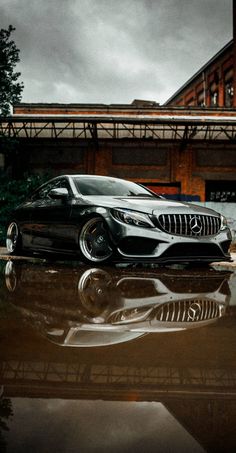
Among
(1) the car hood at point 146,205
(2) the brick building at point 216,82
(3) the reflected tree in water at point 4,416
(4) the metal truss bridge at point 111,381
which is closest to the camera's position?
(3) the reflected tree in water at point 4,416

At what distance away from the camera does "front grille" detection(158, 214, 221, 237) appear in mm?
6332

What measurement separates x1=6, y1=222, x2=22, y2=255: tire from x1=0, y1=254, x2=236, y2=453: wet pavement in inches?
174

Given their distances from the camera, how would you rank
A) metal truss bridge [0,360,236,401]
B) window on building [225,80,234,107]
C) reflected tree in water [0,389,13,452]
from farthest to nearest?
window on building [225,80,234,107]
metal truss bridge [0,360,236,401]
reflected tree in water [0,389,13,452]

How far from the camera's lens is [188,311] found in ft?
11.7

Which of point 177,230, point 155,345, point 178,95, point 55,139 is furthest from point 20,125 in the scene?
point 178,95

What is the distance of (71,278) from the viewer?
17.9 ft

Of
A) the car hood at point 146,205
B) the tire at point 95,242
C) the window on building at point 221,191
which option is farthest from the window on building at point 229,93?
the tire at point 95,242

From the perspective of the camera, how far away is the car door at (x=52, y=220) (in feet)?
23.9

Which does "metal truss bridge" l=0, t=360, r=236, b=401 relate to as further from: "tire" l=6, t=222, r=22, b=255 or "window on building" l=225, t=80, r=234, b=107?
"window on building" l=225, t=80, r=234, b=107

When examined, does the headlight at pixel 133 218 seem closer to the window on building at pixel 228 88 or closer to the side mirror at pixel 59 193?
the side mirror at pixel 59 193

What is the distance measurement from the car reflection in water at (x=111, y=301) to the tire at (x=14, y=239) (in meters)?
2.51

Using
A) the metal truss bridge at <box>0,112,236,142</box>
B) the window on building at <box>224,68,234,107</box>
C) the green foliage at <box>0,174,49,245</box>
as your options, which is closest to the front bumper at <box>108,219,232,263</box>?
the green foliage at <box>0,174,49,245</box>

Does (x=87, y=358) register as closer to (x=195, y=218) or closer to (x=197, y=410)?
(x=197, y=410)

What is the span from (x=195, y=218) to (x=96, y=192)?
6.10ft
